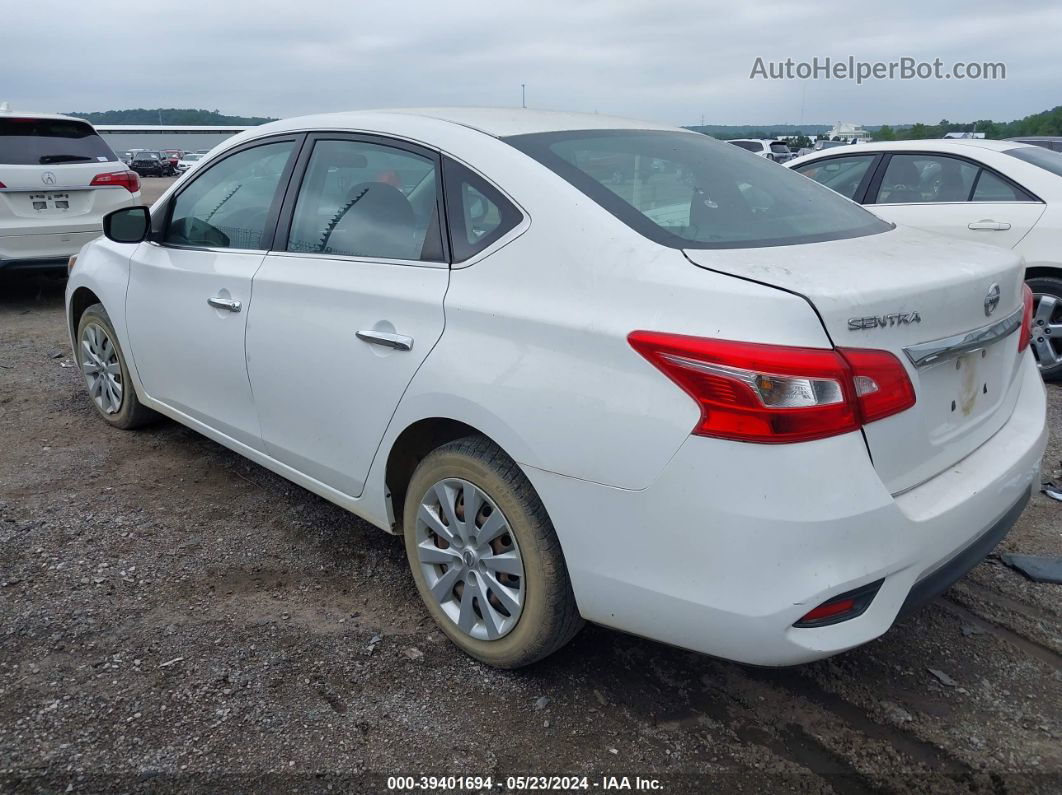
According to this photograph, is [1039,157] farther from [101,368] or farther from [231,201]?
[101,368]

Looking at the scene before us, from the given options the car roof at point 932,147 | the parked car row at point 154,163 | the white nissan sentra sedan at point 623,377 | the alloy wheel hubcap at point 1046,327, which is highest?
the car roof at point 932,147

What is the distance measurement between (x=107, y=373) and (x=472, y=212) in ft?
9.81

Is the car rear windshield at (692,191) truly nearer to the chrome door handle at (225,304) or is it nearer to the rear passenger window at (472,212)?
the rear passenger window at (472,212)

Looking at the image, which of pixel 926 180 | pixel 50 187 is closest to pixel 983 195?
pixel 926 180

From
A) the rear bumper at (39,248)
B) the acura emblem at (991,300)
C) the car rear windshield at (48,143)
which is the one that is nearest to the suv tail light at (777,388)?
the acura emblem at (991,300)

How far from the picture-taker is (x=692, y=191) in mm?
2721

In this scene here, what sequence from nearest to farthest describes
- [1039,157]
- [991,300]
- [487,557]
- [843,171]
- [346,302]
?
[991,300] < [487,557] < [346,302] < [1039,157] < [843,171]

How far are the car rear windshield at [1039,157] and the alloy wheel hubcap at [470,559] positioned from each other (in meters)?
5.02

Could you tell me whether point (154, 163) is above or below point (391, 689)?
below

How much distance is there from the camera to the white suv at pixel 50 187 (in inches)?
299

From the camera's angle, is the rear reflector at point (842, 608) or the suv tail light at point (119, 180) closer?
the rear reflector at point (842, 608)

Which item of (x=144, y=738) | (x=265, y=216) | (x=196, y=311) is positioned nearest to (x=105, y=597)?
(x=144, y=738)

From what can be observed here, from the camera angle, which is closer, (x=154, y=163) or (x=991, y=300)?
(x=991, y=300)

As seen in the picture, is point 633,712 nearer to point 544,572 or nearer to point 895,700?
point 544,572
